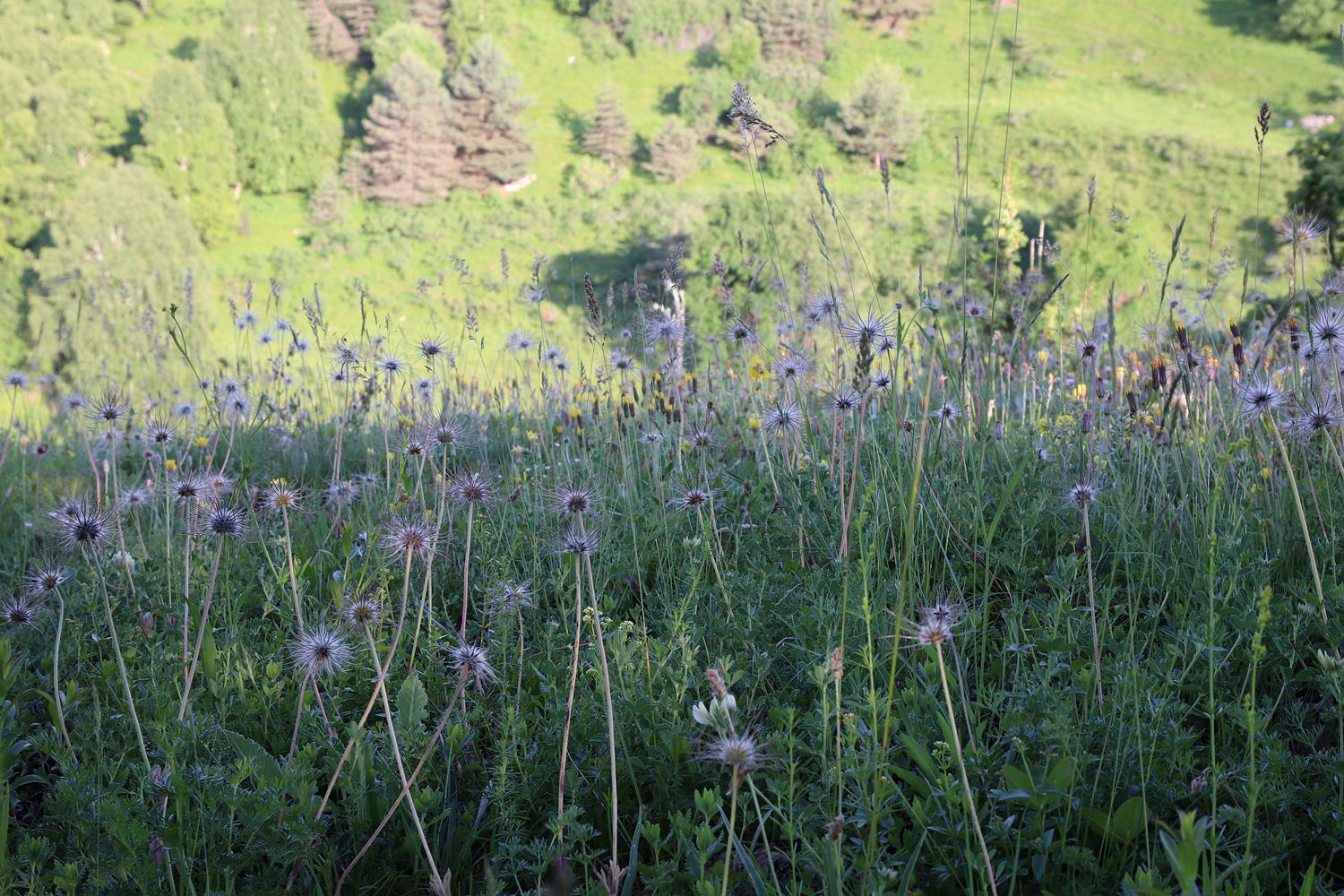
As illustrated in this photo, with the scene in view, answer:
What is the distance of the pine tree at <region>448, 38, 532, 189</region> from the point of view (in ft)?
143

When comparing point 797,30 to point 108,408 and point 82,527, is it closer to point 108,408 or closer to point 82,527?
point 108,408

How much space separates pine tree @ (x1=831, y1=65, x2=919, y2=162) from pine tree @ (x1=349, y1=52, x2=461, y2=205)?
2007 cm

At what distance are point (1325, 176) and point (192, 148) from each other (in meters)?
44.5

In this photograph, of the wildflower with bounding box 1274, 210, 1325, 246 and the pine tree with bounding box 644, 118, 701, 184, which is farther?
the pine tree with bounding box 644, 118, 701, 184

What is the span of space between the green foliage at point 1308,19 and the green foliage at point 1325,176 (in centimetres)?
4130

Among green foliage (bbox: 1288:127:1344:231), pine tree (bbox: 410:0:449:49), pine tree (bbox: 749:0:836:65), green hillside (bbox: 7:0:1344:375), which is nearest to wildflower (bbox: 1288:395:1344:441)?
green foliage (bbox: 1288:127:1344:231)

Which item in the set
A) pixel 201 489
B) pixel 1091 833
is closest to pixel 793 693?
pixel 1091 833

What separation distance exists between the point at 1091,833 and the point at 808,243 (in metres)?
23.9

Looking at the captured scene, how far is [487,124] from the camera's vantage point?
44.1m

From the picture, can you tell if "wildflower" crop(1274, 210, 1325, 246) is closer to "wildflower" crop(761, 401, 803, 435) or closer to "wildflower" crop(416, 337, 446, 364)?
"wildflower" crop(761, 401, 803, 435)

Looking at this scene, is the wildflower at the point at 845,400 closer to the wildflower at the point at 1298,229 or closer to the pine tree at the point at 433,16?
the wildflower at the point at 1298,229

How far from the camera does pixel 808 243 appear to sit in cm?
2427

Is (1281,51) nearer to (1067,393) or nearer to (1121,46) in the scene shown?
(1121,46)

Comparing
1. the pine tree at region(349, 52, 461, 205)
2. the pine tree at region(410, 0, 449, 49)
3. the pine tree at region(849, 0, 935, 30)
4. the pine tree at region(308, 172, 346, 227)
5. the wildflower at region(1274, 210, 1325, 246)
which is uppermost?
the pine tree at region(849, 0, 935, 30)
